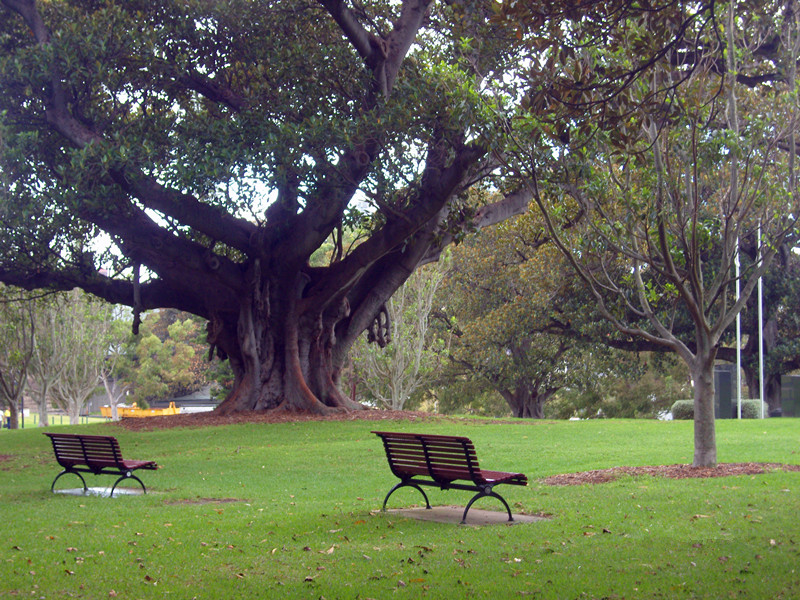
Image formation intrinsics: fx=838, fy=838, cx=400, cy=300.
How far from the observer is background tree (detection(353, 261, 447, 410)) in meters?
29.2

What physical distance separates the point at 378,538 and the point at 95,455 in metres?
4.70

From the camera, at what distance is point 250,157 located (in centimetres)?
1680

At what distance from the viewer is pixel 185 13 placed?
1897 centimetres

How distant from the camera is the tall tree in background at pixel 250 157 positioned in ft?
55.2

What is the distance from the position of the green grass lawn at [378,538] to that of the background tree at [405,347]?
642 inches

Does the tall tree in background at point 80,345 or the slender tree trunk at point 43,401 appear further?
the slender tree trunk at point 43,401

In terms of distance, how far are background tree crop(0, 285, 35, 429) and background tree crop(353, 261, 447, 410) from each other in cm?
1159

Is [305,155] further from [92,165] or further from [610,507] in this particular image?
[610,507]

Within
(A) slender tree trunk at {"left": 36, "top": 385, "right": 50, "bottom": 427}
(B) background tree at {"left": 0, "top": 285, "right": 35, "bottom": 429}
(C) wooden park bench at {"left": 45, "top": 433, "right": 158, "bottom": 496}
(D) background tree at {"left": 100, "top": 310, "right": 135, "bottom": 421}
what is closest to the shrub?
(C) wooden park bench at {"left": 45, "top": 433, "right": 158, "bottom": 496}

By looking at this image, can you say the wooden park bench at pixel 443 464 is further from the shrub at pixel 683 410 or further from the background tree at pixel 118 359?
the background tree at pixel 118 359

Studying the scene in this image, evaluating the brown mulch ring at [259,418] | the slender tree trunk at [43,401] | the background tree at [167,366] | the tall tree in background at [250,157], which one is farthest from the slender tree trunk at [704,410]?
the background tree at [167,366]

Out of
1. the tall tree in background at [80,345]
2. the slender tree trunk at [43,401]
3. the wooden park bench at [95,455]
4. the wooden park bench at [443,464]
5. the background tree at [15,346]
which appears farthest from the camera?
the slender tree trunk at [43,401]

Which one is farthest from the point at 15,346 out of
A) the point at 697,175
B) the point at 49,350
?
the point at 697,175

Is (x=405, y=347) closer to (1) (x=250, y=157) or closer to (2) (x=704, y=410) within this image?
(1) (x=250, y=157)
